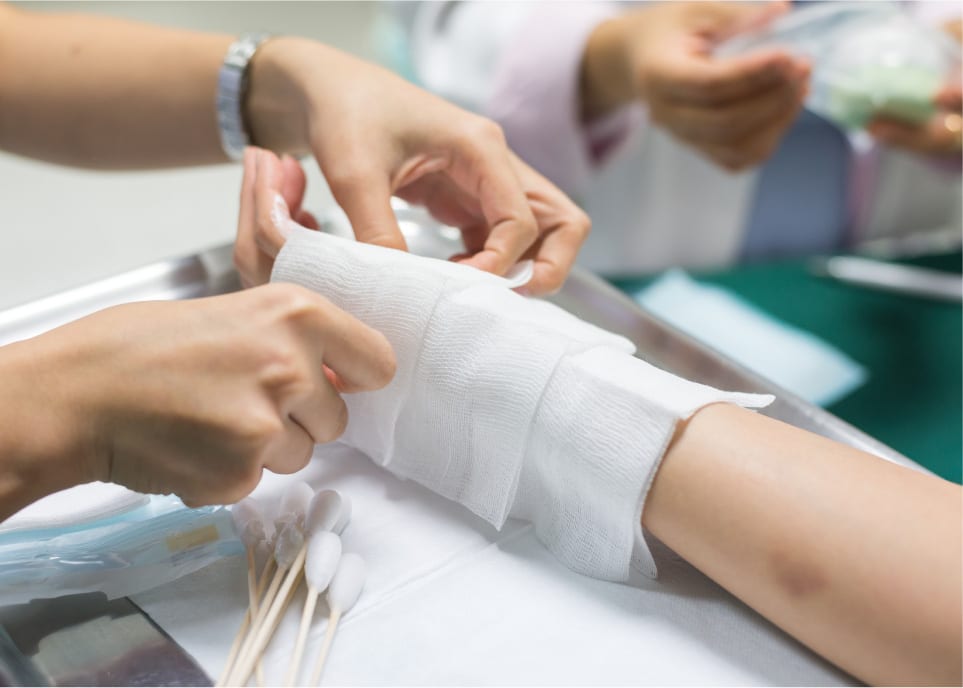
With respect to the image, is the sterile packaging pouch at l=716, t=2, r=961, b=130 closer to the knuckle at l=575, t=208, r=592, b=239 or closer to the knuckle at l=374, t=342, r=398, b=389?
the knuckle at l=575, t=208, r=592, b=239

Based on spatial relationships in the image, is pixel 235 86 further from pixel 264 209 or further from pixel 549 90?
pixel 549 90

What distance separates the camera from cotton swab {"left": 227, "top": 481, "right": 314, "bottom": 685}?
437 millimetres

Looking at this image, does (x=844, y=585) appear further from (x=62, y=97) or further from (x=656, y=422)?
(x=62, y=97)

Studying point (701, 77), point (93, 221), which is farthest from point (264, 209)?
point (93, 221)

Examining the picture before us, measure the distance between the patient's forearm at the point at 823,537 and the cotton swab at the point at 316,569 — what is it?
0.19 meters

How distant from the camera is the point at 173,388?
0.42 metres

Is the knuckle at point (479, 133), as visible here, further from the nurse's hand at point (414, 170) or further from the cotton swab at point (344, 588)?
the cotton swab at point (344, 588)

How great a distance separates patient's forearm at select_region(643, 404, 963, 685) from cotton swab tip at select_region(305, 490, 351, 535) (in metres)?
0.19

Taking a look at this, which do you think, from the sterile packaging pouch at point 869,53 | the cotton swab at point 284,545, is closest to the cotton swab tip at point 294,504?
the cotton swab at point 284,545

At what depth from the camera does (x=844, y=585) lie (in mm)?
420

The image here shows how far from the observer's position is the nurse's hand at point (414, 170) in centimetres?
62

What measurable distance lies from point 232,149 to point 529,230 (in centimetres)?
38

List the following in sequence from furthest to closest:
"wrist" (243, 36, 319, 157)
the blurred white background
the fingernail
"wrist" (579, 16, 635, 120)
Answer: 1. the blurred white background
2. "wrist" (579, 16, 635, 120)
3. "wrist" (243, 36, 319, 157)
4. the fingernail

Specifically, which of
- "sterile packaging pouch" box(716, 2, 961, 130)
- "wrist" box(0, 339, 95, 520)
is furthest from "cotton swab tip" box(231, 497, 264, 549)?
"sterile packaging pouch" box(716, 2, 961, 130)
